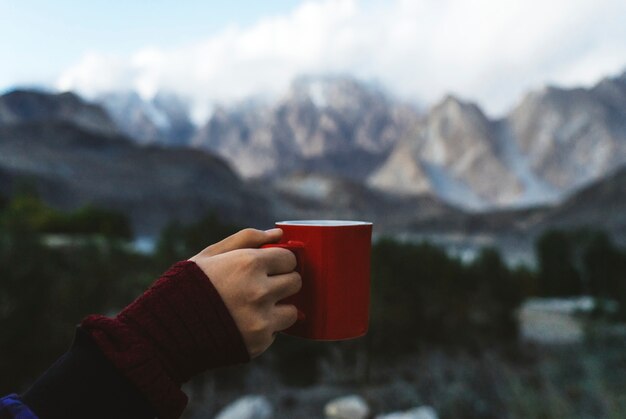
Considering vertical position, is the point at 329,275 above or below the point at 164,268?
above

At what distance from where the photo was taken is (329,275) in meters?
0.54

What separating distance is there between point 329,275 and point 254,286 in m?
0.09

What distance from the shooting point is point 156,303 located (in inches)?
18.1

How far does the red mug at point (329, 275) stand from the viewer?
0.54 meters

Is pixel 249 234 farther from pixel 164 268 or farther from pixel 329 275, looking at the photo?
pixel 164 268

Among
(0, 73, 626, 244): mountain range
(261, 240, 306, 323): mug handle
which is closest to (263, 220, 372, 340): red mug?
(261, 240, 306, 323): mug handle

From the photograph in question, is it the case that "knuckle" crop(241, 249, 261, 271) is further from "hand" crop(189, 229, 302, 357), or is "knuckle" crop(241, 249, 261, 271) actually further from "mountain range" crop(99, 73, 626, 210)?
"mountain range" crop(99, 73, 626, 210)

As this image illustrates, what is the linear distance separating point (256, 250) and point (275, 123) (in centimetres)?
4443

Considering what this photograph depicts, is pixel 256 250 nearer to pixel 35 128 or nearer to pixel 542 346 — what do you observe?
pixel 542 346

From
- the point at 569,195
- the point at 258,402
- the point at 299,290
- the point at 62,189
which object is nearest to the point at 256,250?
the point at 299,290

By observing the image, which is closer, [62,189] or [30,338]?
[30,338]

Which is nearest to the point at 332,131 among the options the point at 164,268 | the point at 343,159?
the point at 343,159

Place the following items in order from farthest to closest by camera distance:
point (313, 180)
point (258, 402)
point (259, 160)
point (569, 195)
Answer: point (259, 160) → point (313, 180) → point (569, 195) → point (258, 402)

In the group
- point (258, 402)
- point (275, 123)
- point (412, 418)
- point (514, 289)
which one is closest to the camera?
point (412, 418)
